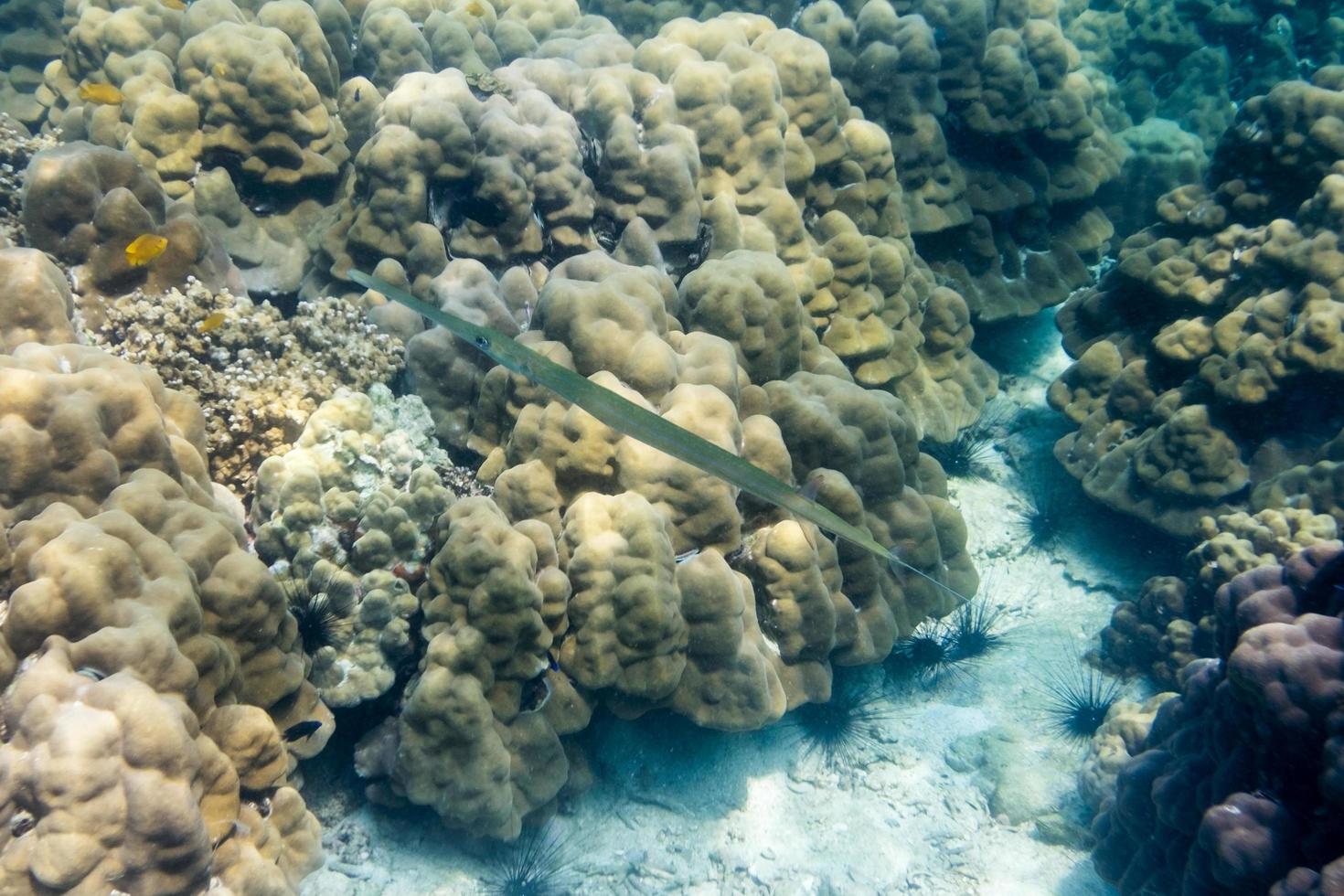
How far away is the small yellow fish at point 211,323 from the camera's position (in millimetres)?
5234

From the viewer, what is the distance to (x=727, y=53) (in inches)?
290

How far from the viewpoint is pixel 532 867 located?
494cm

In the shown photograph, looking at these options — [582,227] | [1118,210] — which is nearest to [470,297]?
[582,227]

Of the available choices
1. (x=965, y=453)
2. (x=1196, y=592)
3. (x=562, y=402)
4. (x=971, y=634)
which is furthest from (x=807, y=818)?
(x=965, y=453)

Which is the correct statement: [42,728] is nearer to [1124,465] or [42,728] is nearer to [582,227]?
[582,227]

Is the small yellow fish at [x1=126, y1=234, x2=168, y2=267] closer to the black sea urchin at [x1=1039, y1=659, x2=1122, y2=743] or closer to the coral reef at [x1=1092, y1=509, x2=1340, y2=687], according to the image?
the black sea urchin at [x1=1039, y1=659, x2=1122, y2=743]

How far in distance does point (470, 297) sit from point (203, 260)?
2067 millimetres

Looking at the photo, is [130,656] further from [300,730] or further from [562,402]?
[562,402]

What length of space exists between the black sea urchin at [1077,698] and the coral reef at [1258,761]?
1684mm

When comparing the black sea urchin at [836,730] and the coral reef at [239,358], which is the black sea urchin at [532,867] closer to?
the black sea urchin at [836,730]

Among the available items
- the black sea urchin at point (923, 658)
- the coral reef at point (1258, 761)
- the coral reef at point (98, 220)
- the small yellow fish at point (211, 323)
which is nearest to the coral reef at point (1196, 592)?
the black sea urchin at point (923, 658)

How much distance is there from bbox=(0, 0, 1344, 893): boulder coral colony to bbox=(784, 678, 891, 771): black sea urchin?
27.0 inches

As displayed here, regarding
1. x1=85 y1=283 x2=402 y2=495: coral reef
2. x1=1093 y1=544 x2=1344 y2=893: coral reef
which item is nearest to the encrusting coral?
x1=85 y1=283 x2=402 y2=495: coral reef

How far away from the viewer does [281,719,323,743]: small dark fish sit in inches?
164
